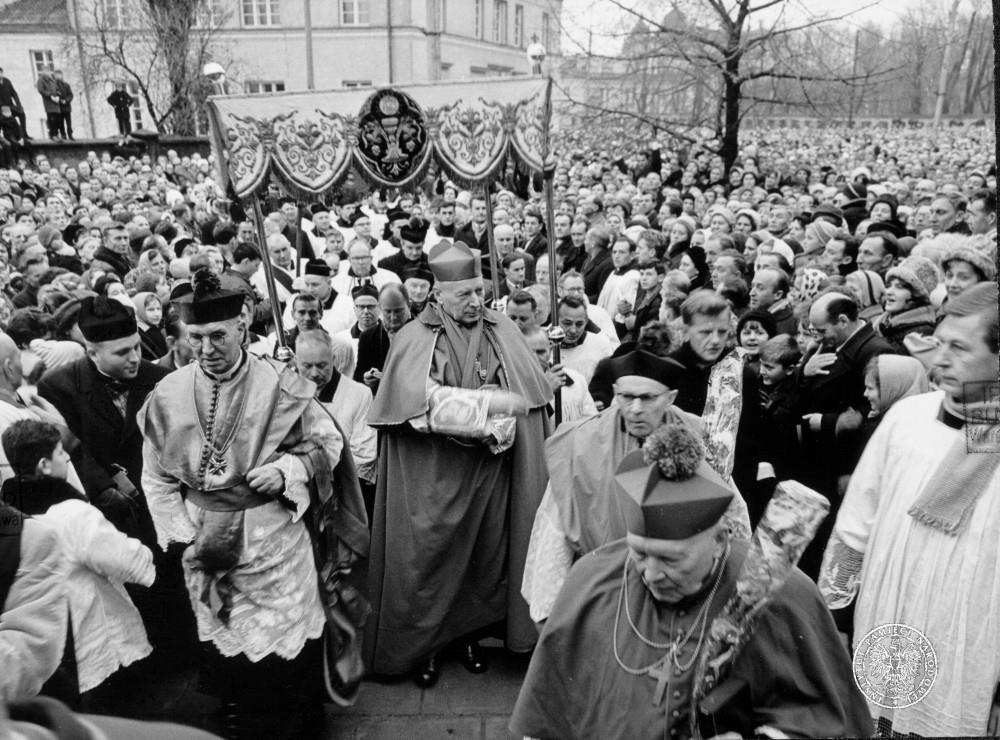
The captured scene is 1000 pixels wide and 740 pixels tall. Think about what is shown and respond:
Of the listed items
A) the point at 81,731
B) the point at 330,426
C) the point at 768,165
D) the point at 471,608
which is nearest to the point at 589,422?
the point at 330,426

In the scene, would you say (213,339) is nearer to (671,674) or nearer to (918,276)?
(671,674)

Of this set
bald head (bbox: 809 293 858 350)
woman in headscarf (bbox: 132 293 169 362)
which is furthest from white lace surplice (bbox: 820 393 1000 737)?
woman in headscarf (bbox: 132 293 169 362)

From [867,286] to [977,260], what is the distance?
183cm

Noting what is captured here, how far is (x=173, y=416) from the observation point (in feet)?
10.7

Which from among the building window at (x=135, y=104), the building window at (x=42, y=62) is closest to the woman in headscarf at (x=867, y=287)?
the building window at (x=42, y=62)

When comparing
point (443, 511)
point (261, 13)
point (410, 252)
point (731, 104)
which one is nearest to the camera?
point (443, 511)

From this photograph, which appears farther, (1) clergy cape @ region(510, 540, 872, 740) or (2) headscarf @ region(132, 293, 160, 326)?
(2) headscarf @ region(132, 293, 160, 326)

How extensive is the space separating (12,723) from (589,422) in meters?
2.17

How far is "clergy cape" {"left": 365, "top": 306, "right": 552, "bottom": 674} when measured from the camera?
3.86 metres

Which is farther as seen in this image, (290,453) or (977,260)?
(977,260)

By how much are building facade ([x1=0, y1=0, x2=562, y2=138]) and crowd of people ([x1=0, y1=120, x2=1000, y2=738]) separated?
2.27m

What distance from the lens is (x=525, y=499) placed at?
3.94 meters

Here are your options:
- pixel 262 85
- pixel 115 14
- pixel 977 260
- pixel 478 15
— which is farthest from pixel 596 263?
pixel 115 14

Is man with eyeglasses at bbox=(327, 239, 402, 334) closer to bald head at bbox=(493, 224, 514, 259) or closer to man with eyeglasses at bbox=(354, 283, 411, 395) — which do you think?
man with eyeglasses at bbox=(354, 283, 411, 395)
